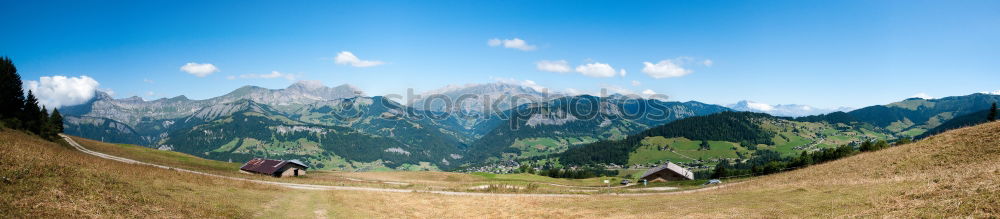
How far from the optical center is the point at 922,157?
41.3m

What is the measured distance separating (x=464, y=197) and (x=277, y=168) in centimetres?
6256

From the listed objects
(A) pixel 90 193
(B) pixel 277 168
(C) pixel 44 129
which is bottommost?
(B) pixel 277 168

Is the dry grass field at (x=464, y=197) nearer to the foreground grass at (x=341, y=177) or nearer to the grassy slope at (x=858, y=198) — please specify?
the grassy slope at (x=858, y=198)

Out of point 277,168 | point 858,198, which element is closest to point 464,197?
point 858,198

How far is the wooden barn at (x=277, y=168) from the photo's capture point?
3521 inches

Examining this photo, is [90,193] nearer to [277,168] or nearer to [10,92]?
[277,168]

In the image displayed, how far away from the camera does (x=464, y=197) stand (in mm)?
43250

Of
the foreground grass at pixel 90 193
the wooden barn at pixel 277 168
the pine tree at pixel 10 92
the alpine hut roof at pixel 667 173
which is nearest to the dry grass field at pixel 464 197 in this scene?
the foreground grass at pixel 90 193

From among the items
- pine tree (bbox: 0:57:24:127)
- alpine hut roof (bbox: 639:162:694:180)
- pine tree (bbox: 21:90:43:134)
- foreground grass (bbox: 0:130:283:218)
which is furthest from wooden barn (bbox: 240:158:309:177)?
alpine hut roof (bbox: 639:162:694:180)

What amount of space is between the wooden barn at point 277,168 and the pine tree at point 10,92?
4413 cm

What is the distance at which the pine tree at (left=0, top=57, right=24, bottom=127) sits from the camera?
86938mm

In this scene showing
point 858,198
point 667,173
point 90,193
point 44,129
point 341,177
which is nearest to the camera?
point 90,193

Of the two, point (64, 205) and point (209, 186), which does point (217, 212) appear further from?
point (209, 186)

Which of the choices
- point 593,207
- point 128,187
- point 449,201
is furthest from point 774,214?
point 128,187
